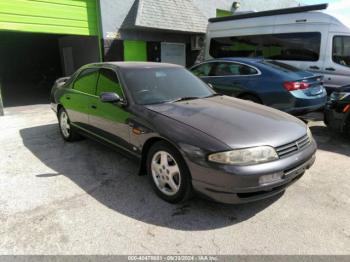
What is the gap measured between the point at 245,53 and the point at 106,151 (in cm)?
672

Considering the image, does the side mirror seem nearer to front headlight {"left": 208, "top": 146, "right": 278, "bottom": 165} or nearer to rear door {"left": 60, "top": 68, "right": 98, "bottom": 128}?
rear door {"left": 60, "top": 68, "right": 98, "bottom": 128}

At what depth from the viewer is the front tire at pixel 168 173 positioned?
3102mm

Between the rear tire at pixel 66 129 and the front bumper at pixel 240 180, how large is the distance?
3327 mm

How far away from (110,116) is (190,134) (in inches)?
61.6

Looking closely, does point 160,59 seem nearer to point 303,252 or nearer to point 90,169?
point 90,169

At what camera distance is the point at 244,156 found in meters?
2.82

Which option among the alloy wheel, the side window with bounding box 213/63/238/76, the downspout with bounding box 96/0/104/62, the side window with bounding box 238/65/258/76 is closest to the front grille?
the alloy wheel

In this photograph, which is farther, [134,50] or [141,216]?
[134,50]

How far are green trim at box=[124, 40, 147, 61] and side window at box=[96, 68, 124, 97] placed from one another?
7762 mm

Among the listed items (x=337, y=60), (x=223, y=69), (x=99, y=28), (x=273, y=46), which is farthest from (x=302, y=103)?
(x=99, y=28)

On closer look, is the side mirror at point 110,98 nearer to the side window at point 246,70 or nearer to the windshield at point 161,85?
the windshield at point 161,85

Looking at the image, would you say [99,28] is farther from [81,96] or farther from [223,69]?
[81,96]

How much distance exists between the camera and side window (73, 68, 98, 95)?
473cm

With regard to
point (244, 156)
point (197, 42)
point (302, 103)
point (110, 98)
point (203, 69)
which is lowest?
point (302, 103)
